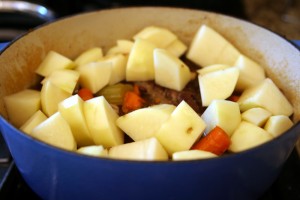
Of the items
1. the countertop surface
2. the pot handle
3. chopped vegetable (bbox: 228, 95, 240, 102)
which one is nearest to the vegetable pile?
chopped vegetable (bbox: 228, 95, 240, 102)

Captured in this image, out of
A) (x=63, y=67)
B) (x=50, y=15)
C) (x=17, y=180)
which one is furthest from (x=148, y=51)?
(x=50, y=15)

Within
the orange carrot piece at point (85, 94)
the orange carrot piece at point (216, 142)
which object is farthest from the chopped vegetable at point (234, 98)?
the orange carrot piece at point (85, 94)

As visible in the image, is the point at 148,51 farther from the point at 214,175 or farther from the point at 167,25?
the point at 214,175

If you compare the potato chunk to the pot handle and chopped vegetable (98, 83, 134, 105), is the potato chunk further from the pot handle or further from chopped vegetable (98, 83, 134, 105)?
the pot handle

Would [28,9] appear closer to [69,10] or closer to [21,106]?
[69,10]

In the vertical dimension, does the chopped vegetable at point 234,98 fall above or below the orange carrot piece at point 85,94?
below

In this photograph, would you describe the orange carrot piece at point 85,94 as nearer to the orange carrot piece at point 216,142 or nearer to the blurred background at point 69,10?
the orange carrot piece at point 216,142

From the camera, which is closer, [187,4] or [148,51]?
[148,51]
